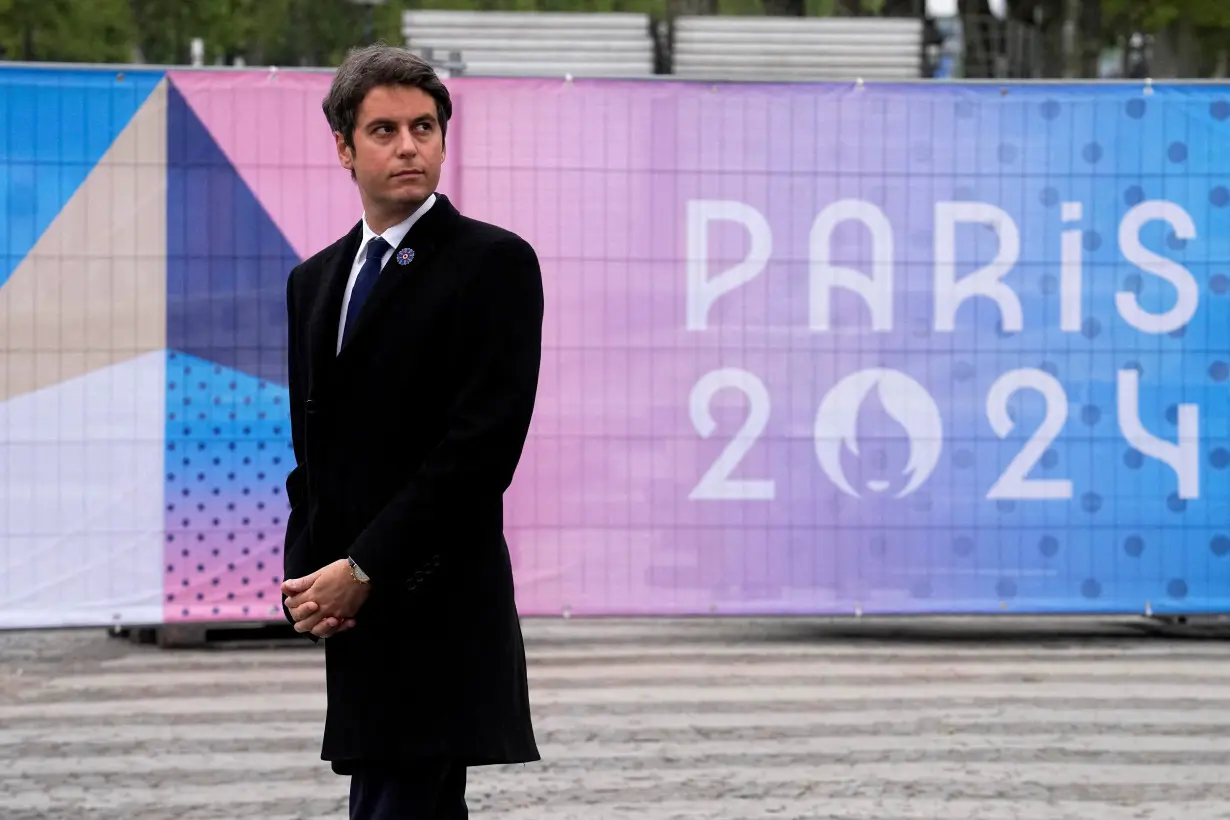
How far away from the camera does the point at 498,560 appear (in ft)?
11.5

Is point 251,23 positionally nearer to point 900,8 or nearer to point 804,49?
point 900,8

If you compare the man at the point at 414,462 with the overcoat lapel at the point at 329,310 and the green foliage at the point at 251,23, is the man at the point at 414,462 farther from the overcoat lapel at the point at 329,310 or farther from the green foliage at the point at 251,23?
the green foliage at the point at 251,23

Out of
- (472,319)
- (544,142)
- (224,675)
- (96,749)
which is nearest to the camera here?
(472,319)

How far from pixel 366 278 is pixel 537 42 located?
6.56 m

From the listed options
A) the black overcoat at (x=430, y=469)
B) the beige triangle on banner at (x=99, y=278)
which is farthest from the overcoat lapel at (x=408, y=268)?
the beige triangle on banner at (x=99, y=278)

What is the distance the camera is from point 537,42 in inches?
388

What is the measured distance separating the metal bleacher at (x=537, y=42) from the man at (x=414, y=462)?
6262 millimetres

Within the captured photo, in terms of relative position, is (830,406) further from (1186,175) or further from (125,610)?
(125,610)

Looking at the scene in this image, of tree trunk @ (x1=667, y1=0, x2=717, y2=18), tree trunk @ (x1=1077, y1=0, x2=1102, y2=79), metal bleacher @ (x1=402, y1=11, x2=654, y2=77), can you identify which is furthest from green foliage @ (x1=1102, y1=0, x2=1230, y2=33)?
metal bleacher @ (x1=402, y1=11, x2=654, y2=77)

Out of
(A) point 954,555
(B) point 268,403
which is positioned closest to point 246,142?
(B) point 268,403

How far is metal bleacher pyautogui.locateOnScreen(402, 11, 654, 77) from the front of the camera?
9.77 m

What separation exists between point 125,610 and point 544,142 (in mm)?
2939

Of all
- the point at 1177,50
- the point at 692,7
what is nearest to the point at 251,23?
the point at 692,7

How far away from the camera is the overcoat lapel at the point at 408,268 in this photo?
11.2 ft
